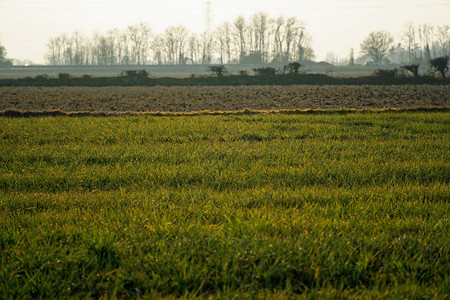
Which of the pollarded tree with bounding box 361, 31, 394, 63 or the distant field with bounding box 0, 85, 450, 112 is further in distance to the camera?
the pollarded tree with bounding box 361, 31, 394, 63

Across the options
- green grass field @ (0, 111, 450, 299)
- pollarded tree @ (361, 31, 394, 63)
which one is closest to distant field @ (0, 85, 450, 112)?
green grass field @ (0, 111, 450, 299)

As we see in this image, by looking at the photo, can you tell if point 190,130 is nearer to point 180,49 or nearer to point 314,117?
point 314,117

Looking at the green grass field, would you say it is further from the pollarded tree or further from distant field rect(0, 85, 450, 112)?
the pollarded tree

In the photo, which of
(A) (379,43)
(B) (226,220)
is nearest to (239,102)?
(B) (226,220)

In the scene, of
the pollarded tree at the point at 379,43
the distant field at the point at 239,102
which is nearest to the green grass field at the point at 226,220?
the distant field at the point at 239,102

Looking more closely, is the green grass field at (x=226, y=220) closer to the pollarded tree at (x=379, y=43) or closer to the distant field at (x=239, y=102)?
the distant field at (x=239, y=102)

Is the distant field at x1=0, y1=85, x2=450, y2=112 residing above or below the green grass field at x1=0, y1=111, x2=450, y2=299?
above

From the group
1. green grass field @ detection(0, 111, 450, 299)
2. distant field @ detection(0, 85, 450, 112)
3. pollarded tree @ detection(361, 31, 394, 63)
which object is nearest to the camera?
green grass field @ detection(0, 111, 450, 299)

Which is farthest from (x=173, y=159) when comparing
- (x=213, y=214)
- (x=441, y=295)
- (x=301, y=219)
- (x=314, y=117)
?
(x=314, y=117)

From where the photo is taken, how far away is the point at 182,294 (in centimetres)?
255

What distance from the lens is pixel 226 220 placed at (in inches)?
146

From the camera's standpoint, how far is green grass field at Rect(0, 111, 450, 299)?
104 inches

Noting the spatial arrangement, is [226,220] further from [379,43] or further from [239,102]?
[379,43]

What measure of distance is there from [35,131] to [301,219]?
8659 mm
